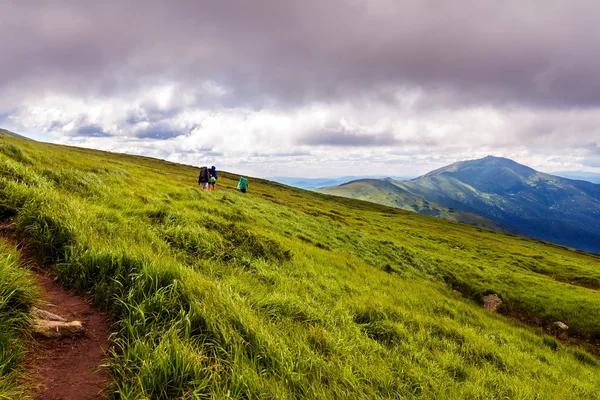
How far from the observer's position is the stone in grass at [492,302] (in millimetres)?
23237

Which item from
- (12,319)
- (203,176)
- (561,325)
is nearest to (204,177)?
(203,176)

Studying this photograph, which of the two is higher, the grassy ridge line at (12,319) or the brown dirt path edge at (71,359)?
the grassy ridge line at (12,319)

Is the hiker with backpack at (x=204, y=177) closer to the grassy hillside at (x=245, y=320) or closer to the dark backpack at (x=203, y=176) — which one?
the dark backpack at (x=203, y=176)

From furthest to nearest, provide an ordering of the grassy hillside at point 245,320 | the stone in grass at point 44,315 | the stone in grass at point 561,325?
the stone in grass at point 561,325
the stone in grass at point 44,315
the grassy hillside at point 245,320

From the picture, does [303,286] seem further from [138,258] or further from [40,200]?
[40,200]

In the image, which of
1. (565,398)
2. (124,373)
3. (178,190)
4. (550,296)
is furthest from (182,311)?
(550,296)

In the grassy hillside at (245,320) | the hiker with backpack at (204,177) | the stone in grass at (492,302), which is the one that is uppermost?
the hiker with backpack at (204,177)

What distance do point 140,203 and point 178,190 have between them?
321 inches

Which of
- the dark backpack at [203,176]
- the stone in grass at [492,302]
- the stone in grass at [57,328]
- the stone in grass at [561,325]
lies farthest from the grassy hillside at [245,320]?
the dark backpack at [203,176]

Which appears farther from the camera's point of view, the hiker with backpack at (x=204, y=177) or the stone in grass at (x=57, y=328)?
the hiker with backpack at (x=204, y=177)

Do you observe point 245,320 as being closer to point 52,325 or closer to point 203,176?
point 52,325

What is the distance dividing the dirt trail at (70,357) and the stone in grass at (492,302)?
26564 mm

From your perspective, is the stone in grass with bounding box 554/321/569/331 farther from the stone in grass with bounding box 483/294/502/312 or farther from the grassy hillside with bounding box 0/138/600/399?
the grassy hillside with bounding box 0/138/600/399

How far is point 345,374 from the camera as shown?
16.4 ft
